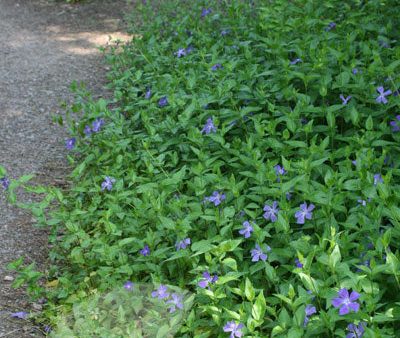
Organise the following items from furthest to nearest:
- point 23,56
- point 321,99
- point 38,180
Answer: point 23,56
point 38,180
point 321,99

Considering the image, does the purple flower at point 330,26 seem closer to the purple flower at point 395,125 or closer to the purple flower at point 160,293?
the purple flower at point 395,125

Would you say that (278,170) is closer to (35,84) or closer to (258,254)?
(258,254)

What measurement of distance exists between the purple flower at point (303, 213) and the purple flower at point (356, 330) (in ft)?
2.06

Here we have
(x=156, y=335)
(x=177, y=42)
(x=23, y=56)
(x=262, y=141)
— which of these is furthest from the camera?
(x=23, y=56)

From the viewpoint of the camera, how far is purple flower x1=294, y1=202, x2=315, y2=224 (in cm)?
291

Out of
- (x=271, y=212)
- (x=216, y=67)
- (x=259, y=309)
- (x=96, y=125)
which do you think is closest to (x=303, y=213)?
(x=271, y=212)

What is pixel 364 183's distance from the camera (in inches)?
116

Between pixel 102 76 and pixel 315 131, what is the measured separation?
8.89 ft

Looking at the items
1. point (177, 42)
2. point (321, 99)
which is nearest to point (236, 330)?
point (321, 99)

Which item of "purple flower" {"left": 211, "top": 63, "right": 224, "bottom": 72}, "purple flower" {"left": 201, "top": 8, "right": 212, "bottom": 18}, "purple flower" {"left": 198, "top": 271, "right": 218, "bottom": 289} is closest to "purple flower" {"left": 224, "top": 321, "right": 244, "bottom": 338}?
"purple flower" {"left": 198, "top": 271, "right": 218, "bottom": 289}

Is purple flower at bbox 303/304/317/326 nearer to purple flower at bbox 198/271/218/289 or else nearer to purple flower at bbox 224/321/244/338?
purple flower at bbox 224/321/244/338

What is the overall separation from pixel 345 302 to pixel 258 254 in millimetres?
573

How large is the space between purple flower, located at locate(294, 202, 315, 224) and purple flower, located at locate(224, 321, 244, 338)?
0.61 metres

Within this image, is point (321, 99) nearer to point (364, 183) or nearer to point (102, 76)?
point (364, 183)
